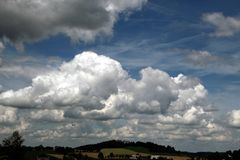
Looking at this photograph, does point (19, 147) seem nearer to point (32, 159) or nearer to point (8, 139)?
point (8, 139)

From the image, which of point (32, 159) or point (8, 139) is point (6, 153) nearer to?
point (8, 139)

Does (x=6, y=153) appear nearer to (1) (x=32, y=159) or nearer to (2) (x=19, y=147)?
(2) (x=19, y=147)

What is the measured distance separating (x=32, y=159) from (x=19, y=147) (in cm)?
2628

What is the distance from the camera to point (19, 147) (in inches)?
6855

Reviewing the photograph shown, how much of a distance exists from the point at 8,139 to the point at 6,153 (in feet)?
49.0

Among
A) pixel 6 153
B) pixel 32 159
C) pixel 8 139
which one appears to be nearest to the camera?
pixel 6 153

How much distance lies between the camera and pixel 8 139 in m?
186

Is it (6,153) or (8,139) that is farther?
(8,139)

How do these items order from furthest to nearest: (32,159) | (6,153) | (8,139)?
(32,159) → (8,139) → (6,153)

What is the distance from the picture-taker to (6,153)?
171m

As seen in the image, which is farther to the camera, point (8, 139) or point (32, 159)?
point (32, 159)

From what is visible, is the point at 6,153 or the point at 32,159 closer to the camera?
the point at 6,153

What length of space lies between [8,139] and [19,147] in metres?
13.9

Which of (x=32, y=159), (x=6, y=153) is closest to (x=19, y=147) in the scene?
(x=6, y=153)
